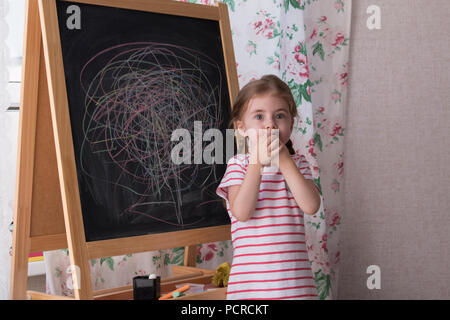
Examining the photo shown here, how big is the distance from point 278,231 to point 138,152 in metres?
0.49

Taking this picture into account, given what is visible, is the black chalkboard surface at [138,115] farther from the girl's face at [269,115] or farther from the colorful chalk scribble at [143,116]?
the girl's face at [269,115]

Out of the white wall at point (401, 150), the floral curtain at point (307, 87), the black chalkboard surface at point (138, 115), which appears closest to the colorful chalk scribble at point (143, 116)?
the black chalkboard surface at point (138, 115)

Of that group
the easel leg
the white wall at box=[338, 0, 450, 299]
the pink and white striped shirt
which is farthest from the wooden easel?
the white wall at box=[338, 0, 450, 299]

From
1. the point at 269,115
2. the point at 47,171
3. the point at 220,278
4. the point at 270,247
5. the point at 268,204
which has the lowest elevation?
the point at 220,278

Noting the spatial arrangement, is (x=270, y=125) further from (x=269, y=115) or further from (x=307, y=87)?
(x=307, y=87)

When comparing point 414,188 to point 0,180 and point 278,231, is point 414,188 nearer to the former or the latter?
point 278,231

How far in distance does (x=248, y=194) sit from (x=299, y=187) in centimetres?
14

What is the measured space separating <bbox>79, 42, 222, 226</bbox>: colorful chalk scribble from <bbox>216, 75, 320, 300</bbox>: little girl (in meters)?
0.21

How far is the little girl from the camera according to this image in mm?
1312

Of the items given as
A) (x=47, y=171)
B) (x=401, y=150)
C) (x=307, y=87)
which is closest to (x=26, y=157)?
(x=47, y=171)

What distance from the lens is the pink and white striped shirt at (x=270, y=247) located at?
4.31ft

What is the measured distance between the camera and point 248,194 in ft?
4.26

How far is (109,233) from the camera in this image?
4.60 ft
